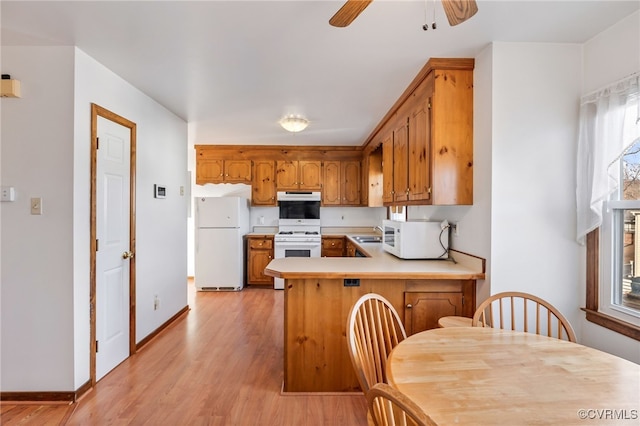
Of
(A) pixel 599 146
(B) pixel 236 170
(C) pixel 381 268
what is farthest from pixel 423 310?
(B) pixel 236 170

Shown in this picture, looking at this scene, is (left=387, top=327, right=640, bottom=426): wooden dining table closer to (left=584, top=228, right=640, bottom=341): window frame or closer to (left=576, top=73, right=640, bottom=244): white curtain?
(left=584, top=228, right=640, bottom=341): window frame

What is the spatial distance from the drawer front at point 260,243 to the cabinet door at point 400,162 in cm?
255

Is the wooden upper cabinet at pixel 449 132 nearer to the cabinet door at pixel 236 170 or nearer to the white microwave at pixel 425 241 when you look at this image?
the white microwave at pixel 425 241

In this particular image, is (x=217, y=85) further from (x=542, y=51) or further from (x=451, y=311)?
(x=451, y=311)

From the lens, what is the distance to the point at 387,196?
11.7 ft

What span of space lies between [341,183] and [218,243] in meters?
2.22

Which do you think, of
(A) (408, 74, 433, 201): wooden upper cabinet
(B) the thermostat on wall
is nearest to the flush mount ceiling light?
(A) (408, 74, 433, 201): wooden upper cabinet

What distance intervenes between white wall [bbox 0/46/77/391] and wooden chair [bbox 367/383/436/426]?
82.5 inches

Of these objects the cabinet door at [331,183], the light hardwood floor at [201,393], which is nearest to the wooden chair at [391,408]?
the light hardwood floor at [201,393]

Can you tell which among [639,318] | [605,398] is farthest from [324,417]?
[639,318]

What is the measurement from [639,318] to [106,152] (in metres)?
3.55

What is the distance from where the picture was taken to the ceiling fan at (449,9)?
1230mm

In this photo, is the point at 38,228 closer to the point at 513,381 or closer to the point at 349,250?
the point at 513,381

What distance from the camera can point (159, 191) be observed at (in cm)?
317
